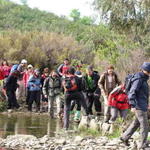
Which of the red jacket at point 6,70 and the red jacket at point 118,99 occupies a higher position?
the red jacket at point 6,70

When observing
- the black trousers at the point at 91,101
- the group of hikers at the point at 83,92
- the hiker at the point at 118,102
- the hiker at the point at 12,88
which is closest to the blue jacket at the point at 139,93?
the group of hikers at the point at 83,92

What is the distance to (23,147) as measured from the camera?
34.6ft

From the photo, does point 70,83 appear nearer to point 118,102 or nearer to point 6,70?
point 118,102

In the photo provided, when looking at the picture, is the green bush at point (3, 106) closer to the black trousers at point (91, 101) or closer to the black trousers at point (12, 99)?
the black trousers at point (12, 99)

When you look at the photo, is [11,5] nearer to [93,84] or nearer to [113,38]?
[113,38]

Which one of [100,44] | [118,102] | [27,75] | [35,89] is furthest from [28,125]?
[100,44]

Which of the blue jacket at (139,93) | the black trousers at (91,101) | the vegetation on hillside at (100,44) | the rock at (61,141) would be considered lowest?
the rock at (61,141)

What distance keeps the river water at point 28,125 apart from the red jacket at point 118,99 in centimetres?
165

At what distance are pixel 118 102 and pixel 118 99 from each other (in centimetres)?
9

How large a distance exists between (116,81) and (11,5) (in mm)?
58366

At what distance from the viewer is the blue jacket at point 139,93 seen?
30.8 feet

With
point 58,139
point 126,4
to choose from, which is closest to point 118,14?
point 126,4

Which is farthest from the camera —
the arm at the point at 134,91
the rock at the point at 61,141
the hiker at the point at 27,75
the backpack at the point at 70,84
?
the hiker at the point at 27,75

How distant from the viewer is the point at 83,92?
51.1 ft
